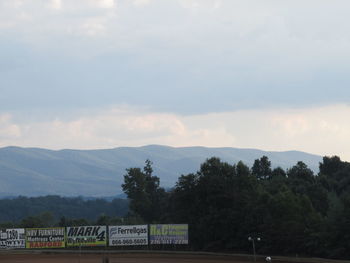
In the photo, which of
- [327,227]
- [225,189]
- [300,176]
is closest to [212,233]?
[225,189]

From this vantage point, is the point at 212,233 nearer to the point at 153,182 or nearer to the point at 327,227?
the point at 327,227

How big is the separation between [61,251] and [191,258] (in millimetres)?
15831

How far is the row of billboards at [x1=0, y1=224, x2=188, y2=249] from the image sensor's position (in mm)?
78000

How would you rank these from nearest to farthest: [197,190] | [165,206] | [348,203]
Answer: [348,203]
[197,190]
[165,206]

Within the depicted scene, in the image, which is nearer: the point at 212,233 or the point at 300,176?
the point at 212,233

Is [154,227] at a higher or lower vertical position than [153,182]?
lower

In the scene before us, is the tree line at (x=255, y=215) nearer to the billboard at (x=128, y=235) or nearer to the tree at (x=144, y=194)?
the billboard at (x=128, y=235)

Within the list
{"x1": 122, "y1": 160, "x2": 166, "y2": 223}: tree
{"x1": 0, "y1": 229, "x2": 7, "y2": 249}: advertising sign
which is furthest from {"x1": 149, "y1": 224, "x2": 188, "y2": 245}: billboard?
{"x1": 122, "y1": 160, "x2": 166, "y2": 223}: tree

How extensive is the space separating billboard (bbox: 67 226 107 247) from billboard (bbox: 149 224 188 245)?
18.6 feet

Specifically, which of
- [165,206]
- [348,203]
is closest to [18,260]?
[348,203]

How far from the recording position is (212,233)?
8212 centimetres

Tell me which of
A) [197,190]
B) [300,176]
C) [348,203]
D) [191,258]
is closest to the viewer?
[348,203]

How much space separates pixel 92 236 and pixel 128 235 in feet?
13.6

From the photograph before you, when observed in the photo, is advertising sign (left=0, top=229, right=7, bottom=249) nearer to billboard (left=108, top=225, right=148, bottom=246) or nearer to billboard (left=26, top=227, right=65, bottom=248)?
billboard (left=26, top=227, right=65, bottom=248)
